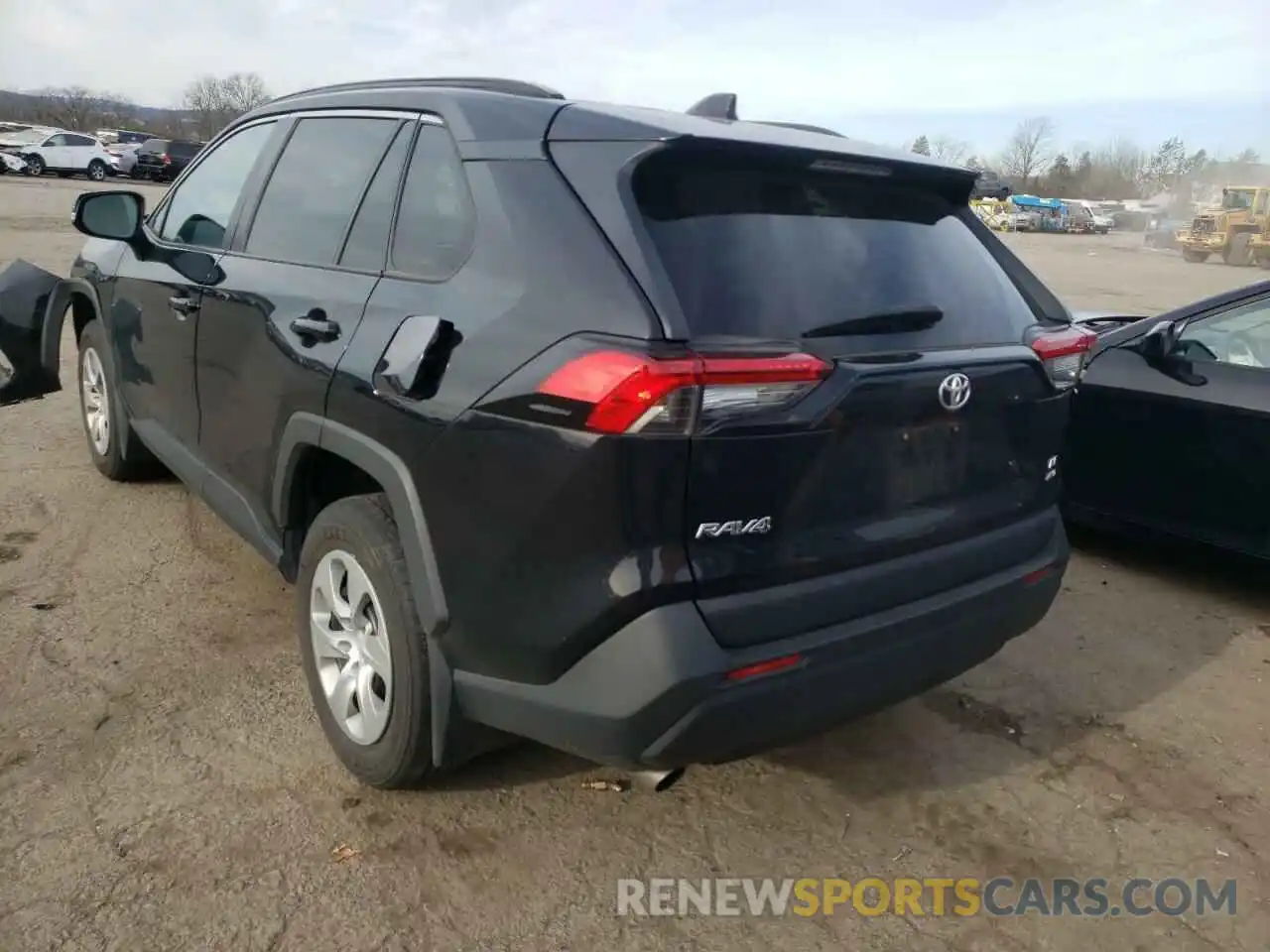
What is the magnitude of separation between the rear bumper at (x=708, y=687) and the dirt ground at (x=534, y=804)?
483 millimetres

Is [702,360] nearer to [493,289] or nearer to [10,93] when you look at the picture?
[493,289]

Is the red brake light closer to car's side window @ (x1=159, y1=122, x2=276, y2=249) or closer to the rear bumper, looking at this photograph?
the rear bumper

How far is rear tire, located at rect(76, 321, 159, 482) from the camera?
4.79 meters

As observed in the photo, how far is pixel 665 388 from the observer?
1.96 m

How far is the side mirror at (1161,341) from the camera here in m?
4.49

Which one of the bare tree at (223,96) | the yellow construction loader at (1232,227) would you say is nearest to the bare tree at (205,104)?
the bare tree at (223,96)

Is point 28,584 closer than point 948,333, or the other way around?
point 948,333

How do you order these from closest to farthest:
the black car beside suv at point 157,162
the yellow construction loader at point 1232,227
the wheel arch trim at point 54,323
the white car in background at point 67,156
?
1. the wheel arch trim at point 54,323
2. the yellow construction loader at point 1232,227
3. the white car in background at point 67,156
4. the black car beside suv at point 157,162

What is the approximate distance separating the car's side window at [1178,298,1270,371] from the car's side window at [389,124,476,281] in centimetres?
354

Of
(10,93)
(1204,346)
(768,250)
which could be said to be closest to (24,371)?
(768,250)

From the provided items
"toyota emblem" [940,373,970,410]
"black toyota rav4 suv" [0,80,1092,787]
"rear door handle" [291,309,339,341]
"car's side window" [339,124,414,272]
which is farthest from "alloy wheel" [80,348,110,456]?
"toyota emblem" [940,373,970,410]

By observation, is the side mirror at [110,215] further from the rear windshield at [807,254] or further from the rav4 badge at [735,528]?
the rav4 badge at [735,528]

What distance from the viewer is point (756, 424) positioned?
204 cm

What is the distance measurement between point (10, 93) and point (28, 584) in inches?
3851
